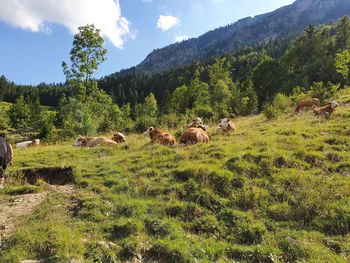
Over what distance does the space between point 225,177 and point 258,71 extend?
210 ft

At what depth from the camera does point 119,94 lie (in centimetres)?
15675

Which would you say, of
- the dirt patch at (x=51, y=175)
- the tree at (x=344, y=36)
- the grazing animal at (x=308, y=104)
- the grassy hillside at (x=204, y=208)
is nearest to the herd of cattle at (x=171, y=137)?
the grassy hillside at (x=204, y=208)

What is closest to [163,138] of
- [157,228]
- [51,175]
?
[51,175]

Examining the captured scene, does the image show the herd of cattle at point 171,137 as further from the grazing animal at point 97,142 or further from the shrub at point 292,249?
the shrub at point 292,249

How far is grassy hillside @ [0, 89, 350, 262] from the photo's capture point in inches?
274

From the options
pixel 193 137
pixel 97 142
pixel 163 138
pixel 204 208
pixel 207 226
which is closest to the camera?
pixel 207 226

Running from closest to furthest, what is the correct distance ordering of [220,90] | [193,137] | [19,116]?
[193,137] < [220,90] < [19,116]

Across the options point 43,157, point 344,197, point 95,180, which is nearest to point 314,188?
point 344,197

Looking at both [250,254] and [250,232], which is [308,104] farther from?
[250,254]

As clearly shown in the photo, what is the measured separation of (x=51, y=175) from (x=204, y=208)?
576 cm

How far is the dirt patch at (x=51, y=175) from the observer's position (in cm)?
1137

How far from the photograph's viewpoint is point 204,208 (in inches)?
344

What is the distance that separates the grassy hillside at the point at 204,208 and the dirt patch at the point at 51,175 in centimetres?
39

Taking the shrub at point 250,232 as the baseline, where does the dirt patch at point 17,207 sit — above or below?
above
